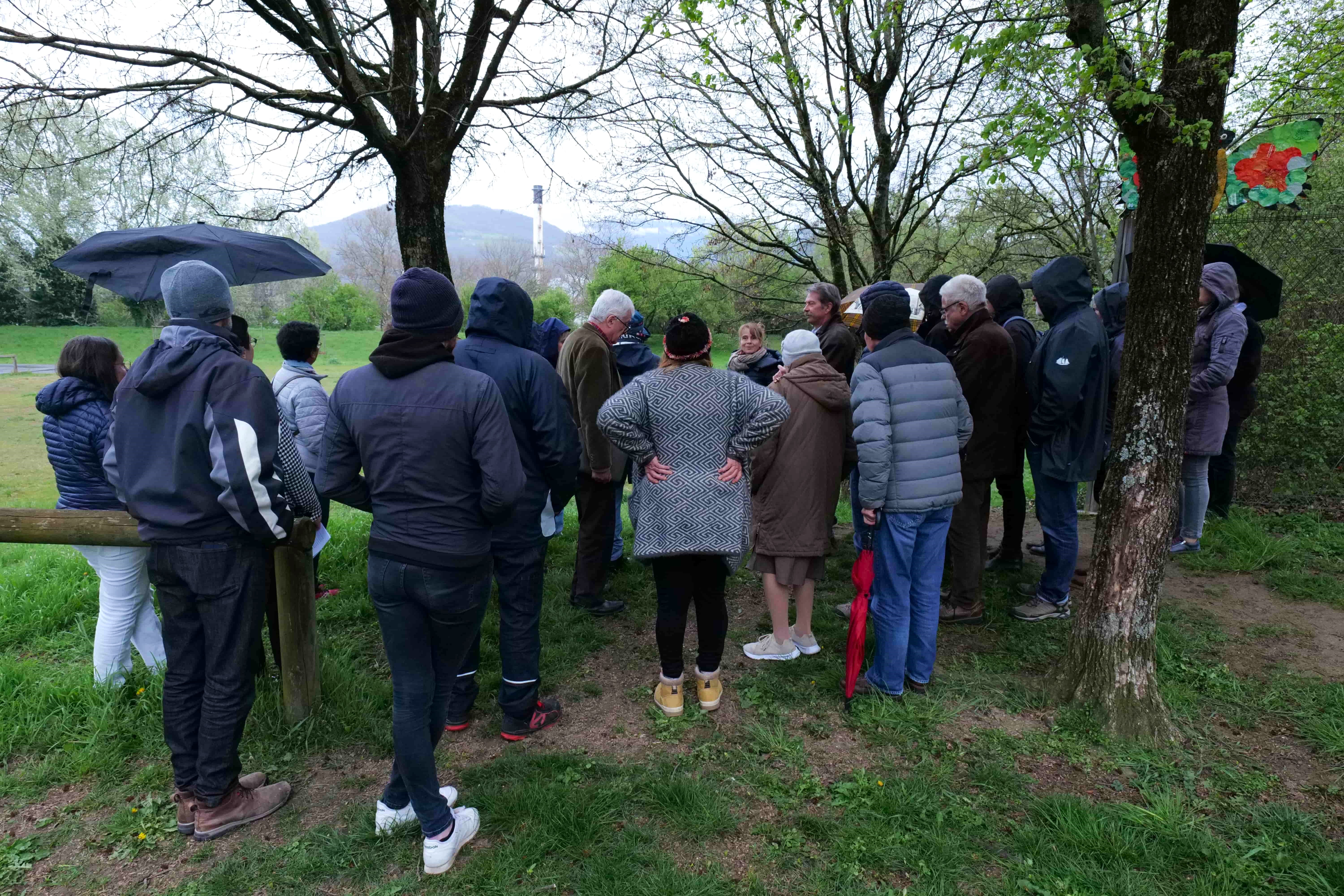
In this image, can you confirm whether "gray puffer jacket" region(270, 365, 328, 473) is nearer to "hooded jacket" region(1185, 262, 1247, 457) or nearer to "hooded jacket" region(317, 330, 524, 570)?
"hooded jacket" region(317, 330, 524, 570)

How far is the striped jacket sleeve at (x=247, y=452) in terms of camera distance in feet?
8.06

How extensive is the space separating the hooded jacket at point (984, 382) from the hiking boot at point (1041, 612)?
88 centimetres

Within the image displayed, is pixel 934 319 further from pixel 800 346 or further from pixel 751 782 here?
pixel 751 782

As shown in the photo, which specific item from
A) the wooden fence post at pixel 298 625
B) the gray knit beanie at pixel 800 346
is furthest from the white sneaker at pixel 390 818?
the gray knit beanie at pixel 800 346

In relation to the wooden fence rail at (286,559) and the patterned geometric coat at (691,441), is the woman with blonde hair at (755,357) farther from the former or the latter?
the wooden fence rail at (286,559)

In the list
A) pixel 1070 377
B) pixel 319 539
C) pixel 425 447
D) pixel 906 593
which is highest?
pixel 1070 377

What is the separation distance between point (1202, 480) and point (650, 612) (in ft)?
14.1

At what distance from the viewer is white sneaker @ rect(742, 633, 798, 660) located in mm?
4004

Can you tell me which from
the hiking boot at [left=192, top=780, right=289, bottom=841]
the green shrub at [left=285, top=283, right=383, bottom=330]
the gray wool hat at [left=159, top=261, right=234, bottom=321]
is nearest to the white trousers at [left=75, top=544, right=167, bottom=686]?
the hiking boot at [left=192, top=780, right=289, bottom=841]

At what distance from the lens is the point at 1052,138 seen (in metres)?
2.88

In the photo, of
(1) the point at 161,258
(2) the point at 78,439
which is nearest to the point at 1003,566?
(2) the point at 78,439

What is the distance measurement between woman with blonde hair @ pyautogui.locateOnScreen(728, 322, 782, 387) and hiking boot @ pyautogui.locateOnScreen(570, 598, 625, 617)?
1.80 meters

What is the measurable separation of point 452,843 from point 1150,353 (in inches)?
135

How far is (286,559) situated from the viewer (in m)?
3.21
